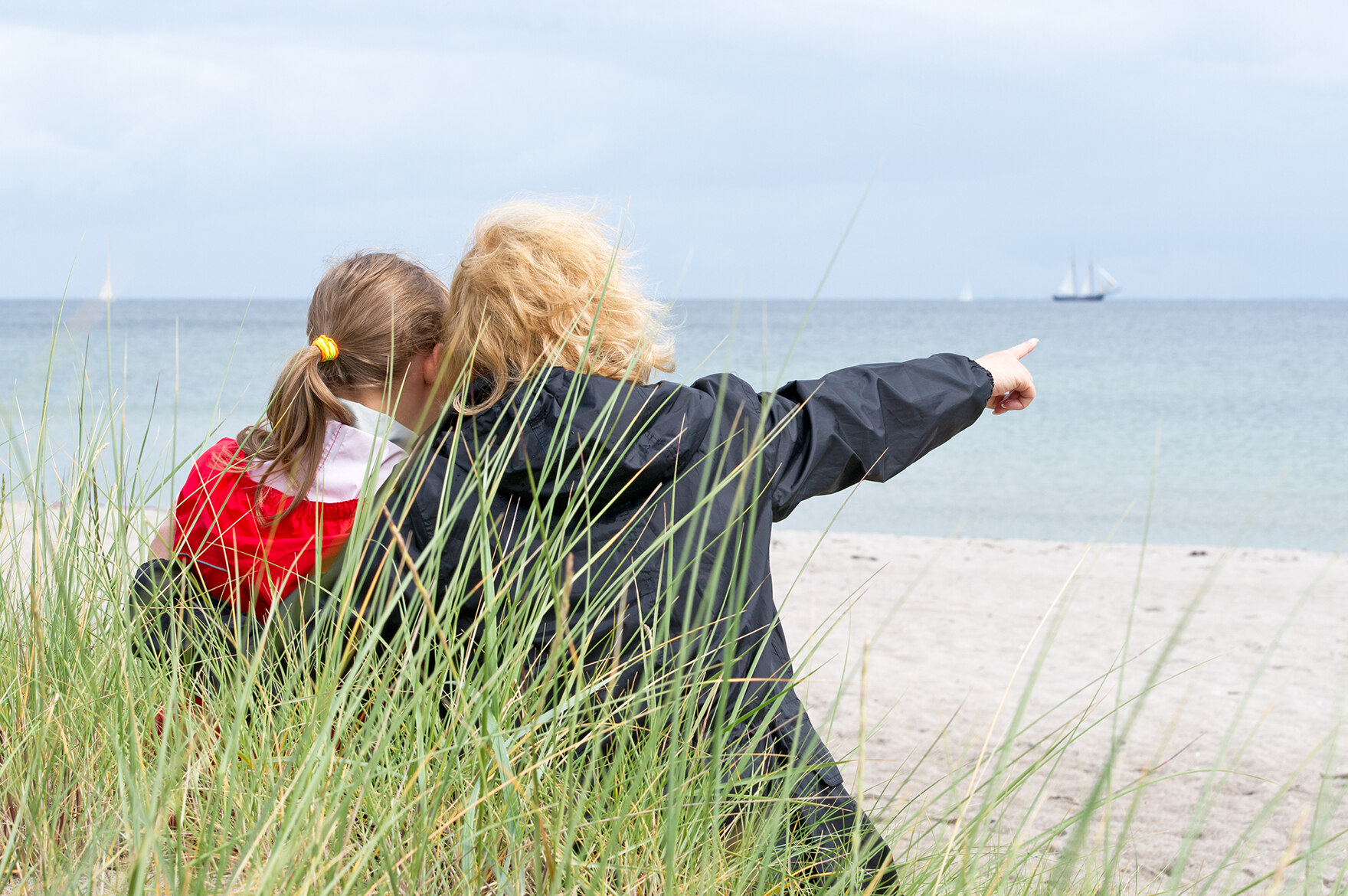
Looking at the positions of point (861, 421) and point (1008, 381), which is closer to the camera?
point (861, 421)

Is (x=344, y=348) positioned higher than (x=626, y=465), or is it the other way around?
(x=344, y=348)

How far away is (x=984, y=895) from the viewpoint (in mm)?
1317

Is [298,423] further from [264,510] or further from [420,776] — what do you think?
[420,776]

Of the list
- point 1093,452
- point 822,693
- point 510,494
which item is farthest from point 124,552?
point 1093,452

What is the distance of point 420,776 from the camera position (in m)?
1.14

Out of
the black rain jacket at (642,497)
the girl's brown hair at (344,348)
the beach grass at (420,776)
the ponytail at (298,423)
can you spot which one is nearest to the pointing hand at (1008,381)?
the black rain jacket at (642,497)

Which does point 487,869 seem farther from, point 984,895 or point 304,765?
point 984,895

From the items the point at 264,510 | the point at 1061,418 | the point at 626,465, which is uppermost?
the point at 626,465

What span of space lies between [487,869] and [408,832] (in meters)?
0.10

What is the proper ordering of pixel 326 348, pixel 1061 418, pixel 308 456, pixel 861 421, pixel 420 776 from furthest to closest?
pixel 1061 418
pixel 326 348
pixel 308 456
pixel 861 421
pixel 420 776

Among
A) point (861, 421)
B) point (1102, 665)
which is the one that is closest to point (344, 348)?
point (861, 421)

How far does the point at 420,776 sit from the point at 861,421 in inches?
38.5

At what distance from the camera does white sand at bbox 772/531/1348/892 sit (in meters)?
3.39

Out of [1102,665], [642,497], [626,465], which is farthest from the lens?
[1102,665]
